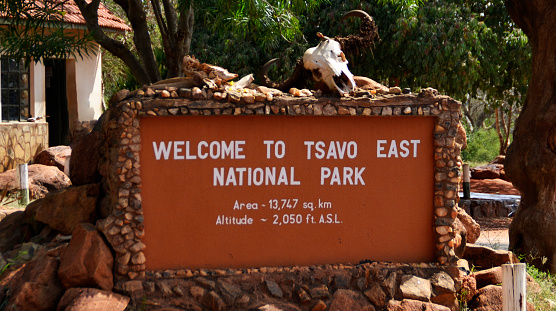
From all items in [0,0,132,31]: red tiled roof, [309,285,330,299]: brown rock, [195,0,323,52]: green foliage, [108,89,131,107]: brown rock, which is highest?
[0,0,132,31]: red tiled roof

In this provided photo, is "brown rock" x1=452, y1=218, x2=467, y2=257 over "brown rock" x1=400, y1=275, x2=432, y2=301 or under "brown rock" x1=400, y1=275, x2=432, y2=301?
over

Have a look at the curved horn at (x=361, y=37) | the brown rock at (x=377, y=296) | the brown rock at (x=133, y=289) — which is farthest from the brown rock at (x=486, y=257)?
the brown rock at (x=133, y=289)

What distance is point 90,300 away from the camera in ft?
15.1

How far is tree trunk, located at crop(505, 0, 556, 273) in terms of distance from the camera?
21.9ft

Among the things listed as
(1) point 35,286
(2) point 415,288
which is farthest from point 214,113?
(2) point 415,288

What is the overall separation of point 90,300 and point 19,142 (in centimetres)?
858

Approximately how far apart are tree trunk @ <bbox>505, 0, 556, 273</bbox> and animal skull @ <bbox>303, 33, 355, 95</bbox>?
2.49 m

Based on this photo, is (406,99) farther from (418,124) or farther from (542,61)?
(542,61)

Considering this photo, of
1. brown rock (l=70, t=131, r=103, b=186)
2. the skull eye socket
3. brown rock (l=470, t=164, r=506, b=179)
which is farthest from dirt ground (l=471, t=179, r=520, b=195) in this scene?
brown rock (l=70, t=131, r=103, b=186)

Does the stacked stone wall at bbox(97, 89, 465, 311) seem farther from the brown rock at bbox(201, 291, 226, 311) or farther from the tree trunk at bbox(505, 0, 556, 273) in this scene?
the tree trunk at bbox(505, 0, 556, 273)

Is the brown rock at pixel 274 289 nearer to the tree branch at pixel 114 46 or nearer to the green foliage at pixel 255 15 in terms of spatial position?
the green foliage at pixel 255 15

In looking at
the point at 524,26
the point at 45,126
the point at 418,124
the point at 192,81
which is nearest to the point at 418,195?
the point at 418,124

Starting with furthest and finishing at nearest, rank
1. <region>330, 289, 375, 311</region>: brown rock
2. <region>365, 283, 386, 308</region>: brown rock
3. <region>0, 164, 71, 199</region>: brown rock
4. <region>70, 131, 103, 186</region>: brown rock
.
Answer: <region>0, 164, 71, 199</region>: brown rock, <region>70, 131, 103, 186</region>: brown rock, <region>365, 283, 386, 308</region>: brown rock, <region>330, 289, 375, 311</region>: brown rock

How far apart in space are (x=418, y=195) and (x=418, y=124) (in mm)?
607
